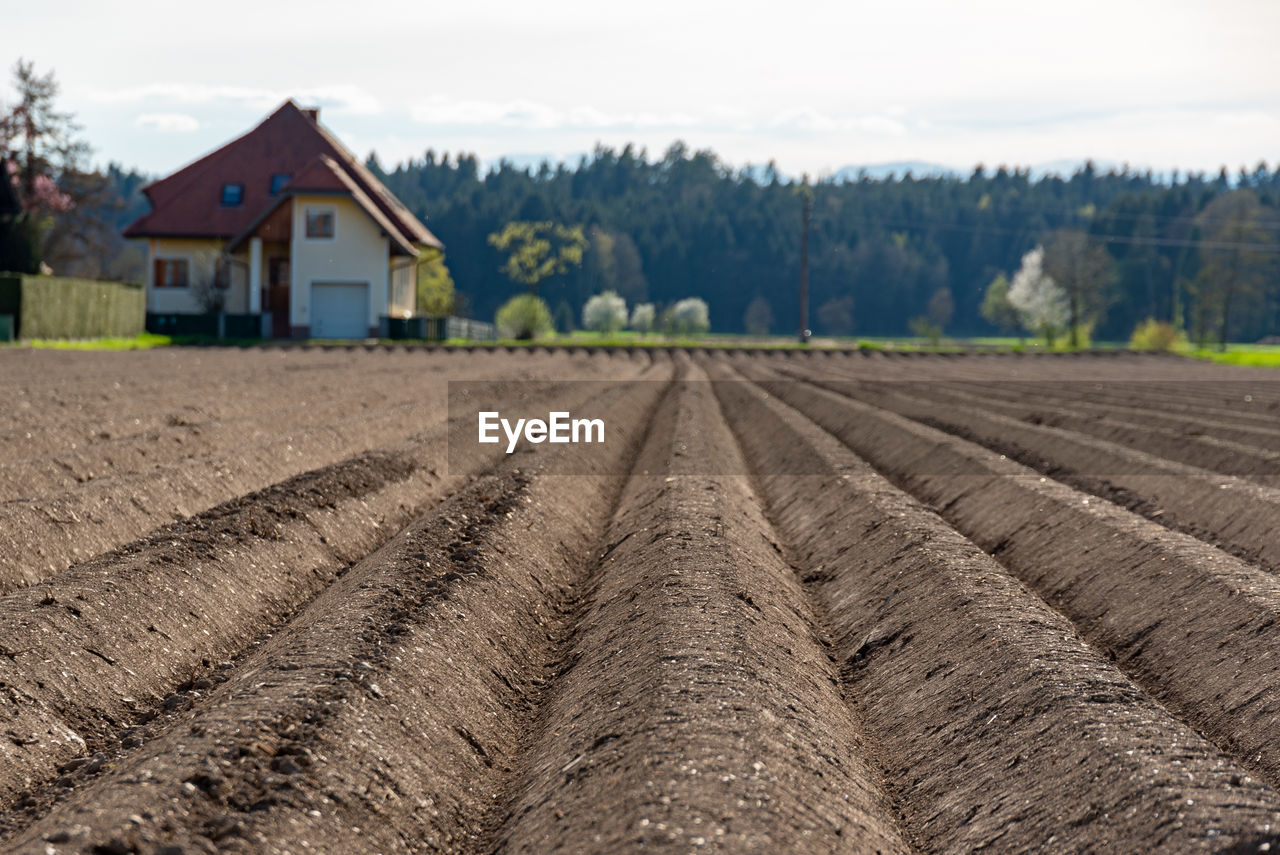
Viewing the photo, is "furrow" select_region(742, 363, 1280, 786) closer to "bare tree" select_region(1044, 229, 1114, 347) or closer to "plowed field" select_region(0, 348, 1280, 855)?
"plowed field" select_region(0, 348, 1280, 855)

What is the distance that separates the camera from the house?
132 ft

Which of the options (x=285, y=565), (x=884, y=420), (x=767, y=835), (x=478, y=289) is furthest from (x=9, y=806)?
(x=478, y=289)

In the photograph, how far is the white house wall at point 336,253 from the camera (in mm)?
40375

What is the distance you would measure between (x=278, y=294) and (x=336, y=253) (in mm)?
2942

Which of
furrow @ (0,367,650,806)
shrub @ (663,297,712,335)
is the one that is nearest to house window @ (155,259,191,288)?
shrub @ (663,297,712,335)

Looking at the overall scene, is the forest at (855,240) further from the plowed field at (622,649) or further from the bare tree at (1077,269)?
the plowed field at (622,649)

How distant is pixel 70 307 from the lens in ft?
104

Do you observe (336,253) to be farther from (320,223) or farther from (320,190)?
(320,190)

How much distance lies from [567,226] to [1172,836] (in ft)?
352

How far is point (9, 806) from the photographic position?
13.2 feet

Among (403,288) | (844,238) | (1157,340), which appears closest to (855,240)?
(844,238)

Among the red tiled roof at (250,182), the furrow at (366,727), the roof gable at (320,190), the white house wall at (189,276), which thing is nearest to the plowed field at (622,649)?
the furrow at (366,727)

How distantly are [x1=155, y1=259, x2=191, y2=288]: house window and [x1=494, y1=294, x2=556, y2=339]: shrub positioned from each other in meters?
13.0

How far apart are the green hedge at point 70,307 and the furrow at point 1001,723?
87.7ft
